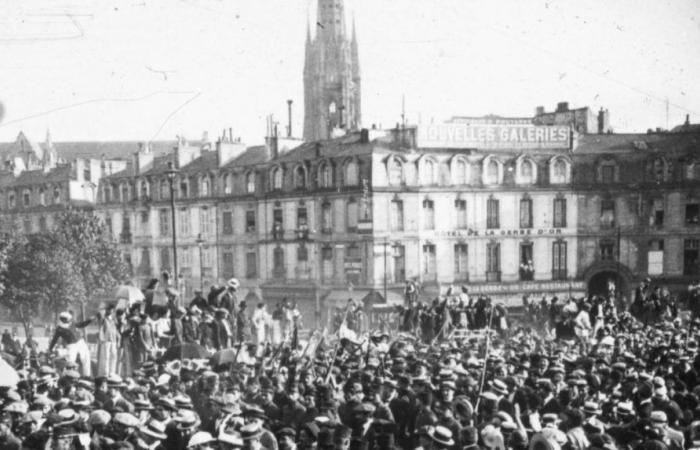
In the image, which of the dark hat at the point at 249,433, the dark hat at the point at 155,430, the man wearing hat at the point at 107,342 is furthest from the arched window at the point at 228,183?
the dark hat at the point at 249,433

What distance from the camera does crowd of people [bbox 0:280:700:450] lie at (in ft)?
29.0

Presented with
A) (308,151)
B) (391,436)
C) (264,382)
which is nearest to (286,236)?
(308,151)

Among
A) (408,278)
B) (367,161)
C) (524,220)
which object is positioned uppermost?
(367,161)

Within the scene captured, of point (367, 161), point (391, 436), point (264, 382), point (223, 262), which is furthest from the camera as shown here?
point (223, 262)

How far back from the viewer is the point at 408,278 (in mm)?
42656

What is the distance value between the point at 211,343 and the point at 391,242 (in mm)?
25562

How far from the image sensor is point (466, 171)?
4378cm

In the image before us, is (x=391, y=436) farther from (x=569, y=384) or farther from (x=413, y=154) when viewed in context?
(x=413, y=154)

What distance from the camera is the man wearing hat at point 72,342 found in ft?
49.7

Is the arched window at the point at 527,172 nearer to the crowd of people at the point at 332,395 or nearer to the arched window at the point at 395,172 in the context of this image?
the arched window at the point at 395,172

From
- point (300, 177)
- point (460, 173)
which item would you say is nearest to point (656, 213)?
point (460, 173)

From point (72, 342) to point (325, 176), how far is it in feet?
97.9

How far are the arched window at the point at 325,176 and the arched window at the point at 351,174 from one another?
1.31 m

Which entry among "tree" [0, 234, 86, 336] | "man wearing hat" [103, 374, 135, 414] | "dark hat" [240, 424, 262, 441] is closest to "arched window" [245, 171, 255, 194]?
"tree" [0, 234, 86, 336]
